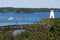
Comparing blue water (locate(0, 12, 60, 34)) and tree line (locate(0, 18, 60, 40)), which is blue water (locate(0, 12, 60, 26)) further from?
tree line (locate(0, 18, 60, 40))

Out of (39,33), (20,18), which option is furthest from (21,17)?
(39,33)

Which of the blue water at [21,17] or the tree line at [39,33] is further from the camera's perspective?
the blue water at [21,17]

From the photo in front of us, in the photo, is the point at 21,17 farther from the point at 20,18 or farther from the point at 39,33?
the point at 39,33

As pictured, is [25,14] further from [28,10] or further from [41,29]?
[41,29]

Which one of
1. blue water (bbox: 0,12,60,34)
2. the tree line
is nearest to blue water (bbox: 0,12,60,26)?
blue water (bbox: 0,12,60,34)

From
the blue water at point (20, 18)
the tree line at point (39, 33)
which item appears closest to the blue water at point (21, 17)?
the blue water at point (20, 18)

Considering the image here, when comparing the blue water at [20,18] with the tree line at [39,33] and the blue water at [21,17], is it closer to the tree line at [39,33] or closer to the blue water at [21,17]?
the blue water at [21,17]

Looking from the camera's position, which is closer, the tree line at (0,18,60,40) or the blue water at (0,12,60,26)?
the tree line at (0,18,60,40)

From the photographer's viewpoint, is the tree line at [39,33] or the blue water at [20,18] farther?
the blue water at [20,18]

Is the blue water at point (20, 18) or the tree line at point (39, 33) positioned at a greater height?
the blue water at point (20, 18)

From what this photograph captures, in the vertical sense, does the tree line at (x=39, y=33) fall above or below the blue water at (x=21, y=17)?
below

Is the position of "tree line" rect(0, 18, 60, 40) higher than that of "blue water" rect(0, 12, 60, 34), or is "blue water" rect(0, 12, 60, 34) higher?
"blue water" rect(0, 12, 60, 34)
